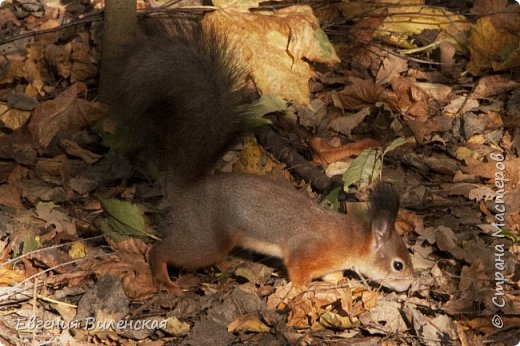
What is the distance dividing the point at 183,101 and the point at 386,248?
1318 mm

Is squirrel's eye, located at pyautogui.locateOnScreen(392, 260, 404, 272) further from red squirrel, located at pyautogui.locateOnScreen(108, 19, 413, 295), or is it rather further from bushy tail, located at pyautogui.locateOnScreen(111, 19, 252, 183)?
bushy tail, located at pyautogui.locateOnScreen(111, 19, 252, 183)

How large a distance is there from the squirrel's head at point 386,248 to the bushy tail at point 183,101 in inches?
33.0

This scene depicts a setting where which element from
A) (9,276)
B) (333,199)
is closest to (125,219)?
(9,276)

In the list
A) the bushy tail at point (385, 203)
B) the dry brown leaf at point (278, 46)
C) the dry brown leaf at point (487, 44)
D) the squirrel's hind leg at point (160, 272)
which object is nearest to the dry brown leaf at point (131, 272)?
the squirrel's hind leg at point (160, 272)

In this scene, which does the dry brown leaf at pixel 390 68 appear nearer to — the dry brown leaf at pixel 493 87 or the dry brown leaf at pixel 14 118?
the dry brown leaf at pixel 493 87

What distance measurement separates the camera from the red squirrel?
417cm

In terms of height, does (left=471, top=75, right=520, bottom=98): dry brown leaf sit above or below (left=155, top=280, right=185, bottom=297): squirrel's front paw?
above

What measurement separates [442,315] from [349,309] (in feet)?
1.47

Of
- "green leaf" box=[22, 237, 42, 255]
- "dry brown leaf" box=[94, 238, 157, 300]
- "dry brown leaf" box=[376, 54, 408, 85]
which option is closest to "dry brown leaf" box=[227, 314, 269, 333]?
"dry brown leaf" box=[94, 238, 157, 300]

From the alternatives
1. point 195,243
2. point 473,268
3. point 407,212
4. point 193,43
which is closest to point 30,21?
point 193,43

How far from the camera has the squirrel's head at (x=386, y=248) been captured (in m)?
4.18

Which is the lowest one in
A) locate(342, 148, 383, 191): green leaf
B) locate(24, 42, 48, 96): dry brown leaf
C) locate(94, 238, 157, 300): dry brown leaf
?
locate(94, 238, 157, 300): dry brown leaf

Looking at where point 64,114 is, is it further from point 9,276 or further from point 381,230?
point 381,230

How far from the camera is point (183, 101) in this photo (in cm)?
420
